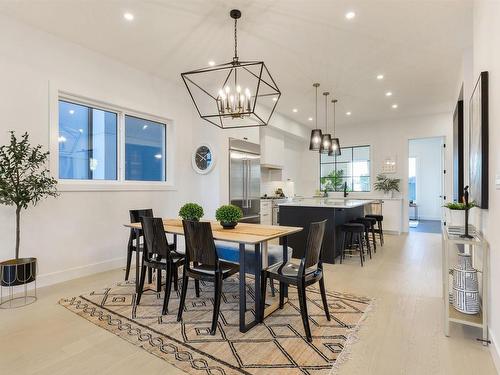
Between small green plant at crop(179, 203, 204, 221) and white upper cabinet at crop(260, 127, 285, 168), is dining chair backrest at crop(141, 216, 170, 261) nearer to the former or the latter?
small green plant at crop(179, 203, 204, 221)

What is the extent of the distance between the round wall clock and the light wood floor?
2.75 metres

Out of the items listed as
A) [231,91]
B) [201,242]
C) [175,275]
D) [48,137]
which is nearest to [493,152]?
[201,242]

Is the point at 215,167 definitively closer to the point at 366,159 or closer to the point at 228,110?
the point at 228,110

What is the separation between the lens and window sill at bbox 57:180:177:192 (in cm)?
387

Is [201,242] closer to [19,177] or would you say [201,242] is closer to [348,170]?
[19,177]

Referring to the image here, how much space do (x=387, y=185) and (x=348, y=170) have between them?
131 cm

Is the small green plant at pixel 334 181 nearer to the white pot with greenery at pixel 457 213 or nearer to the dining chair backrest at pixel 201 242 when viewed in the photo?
the white pot with greenery at pixel 457 213

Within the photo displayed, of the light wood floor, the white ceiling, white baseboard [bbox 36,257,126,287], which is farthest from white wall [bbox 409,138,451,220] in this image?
white baseboard [bbox 36,257,126,287]

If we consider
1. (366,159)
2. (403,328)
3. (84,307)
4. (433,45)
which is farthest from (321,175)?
(84,307)

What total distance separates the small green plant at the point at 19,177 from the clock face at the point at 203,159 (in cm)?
252

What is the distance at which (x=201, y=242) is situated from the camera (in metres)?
2.51

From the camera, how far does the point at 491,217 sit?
221 cm

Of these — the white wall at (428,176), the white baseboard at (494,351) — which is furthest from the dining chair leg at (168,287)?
the white wall at (428,176)

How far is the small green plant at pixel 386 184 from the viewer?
7.86 m
